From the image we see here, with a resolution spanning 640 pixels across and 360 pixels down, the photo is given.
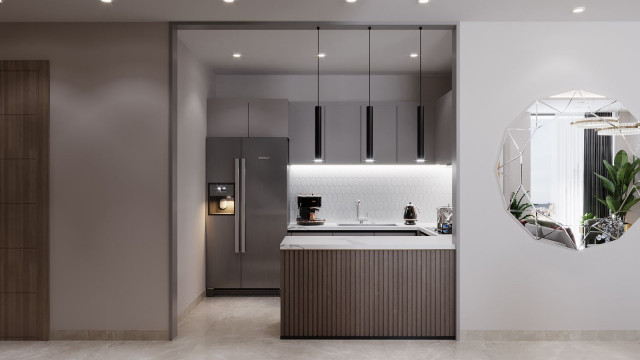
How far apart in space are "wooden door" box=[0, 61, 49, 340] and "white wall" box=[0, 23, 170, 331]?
80 mm

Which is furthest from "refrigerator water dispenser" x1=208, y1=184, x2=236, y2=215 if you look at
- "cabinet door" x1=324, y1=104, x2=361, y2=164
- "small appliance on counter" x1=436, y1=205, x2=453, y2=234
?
"small appliance on counter" x1=436, y1=205, x2=453, y2=234

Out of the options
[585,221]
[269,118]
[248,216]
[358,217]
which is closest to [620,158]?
[585,221]

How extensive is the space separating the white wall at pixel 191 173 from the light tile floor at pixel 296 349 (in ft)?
2.76

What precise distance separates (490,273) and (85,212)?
3.45 meters

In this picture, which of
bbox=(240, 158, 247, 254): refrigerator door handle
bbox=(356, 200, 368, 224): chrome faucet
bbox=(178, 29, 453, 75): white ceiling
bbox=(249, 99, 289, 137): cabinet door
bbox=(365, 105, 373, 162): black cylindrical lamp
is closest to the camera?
bbox=(365, 105, 373, 162): black cylindrical lamp

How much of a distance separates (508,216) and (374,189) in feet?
7.91

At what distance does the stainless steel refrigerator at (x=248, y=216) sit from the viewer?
5355 mm

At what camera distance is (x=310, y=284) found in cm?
381

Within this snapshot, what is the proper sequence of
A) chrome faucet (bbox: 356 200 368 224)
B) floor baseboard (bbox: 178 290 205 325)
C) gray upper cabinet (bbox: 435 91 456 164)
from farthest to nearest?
chrome faucet (bbox: 356 200 368 224) → gray upper cabinet (bbox: 435 91 456 164) → floor baseboard (bbox: 178 290 205 325)

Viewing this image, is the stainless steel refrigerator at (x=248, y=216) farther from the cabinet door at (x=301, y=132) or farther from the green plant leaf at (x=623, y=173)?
the green plant leaf at (x=623, y=173)

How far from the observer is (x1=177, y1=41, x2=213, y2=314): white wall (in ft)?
14.7

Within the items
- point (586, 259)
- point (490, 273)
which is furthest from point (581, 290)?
point (490, 273)

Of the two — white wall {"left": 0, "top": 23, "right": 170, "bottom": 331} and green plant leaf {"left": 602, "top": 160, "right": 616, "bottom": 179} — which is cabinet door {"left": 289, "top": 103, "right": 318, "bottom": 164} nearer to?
white wall {"left": 0, "top": 23, "right": 170, "bottom": 331}

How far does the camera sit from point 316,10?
349 cm
